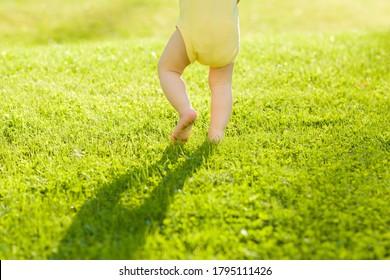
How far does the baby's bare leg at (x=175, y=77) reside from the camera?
385cm

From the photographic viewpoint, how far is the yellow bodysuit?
12.5 ft

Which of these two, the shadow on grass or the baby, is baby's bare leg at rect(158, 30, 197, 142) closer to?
the baby

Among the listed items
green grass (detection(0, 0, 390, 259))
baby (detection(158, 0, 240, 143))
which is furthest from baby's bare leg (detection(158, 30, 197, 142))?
green grass (detection(0, 0, 390, 259))

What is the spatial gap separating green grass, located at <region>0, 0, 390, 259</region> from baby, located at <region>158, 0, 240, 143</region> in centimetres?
21

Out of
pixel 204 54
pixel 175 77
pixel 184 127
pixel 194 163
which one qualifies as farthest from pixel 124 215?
pixel 204 54

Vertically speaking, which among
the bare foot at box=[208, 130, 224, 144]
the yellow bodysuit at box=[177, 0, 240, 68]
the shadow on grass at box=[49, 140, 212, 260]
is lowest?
the shadow on grass at box=[49, 140, 212, 260]

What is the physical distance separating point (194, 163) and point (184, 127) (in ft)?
0.89

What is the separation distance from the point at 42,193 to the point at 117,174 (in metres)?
0.46

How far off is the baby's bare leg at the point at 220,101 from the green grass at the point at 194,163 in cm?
11

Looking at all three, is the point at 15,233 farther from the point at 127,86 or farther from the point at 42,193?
the point at 127,86

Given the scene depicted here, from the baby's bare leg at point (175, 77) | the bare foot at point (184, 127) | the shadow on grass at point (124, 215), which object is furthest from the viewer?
the baby's bare leg at point (175, 77)

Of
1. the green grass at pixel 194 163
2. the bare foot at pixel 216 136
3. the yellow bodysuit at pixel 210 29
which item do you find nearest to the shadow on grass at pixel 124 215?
the green grass at pixel 194 163

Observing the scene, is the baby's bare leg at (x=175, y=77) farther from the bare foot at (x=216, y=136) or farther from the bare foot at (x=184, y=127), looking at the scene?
the bare foot at (x=216, y=136)

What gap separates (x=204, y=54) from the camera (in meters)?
3.89
